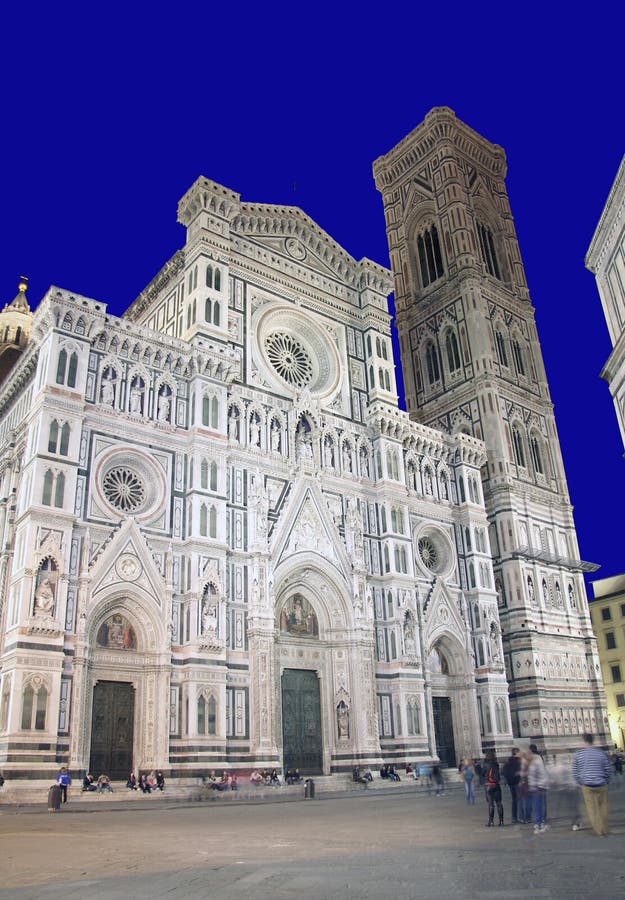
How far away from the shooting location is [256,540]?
101 feet

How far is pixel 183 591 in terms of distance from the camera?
92.5 feet

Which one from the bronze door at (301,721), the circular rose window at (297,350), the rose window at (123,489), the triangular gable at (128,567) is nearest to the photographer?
the triangular gable at (128,567)

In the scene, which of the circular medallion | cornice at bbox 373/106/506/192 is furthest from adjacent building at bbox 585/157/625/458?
cornice at bbox 373/106/506/192

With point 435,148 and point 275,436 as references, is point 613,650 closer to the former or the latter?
point 275,436

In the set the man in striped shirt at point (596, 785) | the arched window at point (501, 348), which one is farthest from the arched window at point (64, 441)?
the arched window at point (501, 348)

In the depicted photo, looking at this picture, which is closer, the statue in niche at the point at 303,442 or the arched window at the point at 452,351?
the statue in niche at the point at 303,442

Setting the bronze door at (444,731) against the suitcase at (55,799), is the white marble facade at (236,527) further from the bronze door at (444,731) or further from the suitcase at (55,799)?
the suitcase at (55,799)

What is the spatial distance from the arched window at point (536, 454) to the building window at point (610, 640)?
19.7m

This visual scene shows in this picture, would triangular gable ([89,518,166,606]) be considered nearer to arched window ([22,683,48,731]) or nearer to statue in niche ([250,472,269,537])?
arched window ([22,683,48,731])

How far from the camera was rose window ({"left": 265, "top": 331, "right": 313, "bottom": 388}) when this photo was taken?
36688 millimetres

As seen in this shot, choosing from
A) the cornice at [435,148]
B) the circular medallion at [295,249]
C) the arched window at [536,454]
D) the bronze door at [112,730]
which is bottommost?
the bronze door at [112,730]

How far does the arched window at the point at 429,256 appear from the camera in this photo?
54.2 metres

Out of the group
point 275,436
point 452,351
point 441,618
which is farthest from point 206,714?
point 452,351

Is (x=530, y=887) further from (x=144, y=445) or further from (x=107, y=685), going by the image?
(x=144, y=445)
